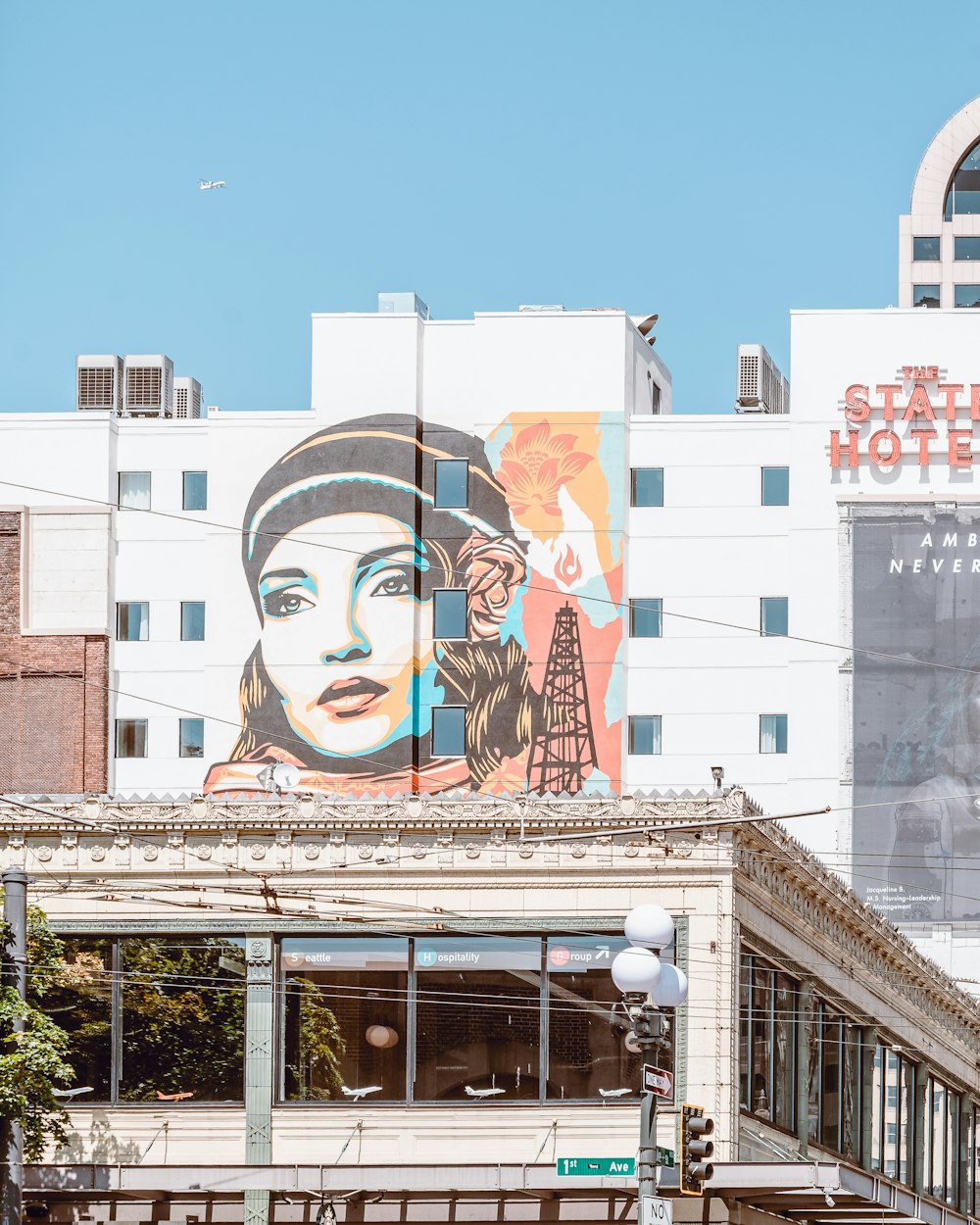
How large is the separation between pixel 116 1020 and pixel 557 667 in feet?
143

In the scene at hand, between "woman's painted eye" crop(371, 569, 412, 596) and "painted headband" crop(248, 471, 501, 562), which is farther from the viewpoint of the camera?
"painted headband" crop(248, 471, 501, 562)

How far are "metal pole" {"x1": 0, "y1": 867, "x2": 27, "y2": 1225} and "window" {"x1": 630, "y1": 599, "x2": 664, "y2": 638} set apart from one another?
164 ft

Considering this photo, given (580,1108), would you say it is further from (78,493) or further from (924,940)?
(78,493)

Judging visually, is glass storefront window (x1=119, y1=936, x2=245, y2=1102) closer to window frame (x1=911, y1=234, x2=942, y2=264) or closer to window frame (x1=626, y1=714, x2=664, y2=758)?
window frame (x1=626, y1=714, x2=664, y2=758)

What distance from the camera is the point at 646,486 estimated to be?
84.2m

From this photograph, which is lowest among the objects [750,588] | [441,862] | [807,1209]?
[807,1209]

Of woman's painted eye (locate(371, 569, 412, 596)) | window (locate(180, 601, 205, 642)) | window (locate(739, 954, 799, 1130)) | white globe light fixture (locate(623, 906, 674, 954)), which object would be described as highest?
woman's painted eye (locate(371, 569, 412, 596))

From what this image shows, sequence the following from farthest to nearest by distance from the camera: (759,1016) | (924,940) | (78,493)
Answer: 1. (78,493)
2. (924,940)
3. (759,1016)

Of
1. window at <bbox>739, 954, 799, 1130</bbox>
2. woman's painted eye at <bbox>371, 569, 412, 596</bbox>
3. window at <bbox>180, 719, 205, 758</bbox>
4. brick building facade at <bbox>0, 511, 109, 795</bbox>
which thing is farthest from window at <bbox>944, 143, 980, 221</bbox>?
window at <bbox>739, 954, 799, 1130</bbox>

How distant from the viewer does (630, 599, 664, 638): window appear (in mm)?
83125

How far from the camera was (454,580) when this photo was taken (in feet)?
273

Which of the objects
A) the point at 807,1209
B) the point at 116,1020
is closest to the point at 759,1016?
the point at 807,1209

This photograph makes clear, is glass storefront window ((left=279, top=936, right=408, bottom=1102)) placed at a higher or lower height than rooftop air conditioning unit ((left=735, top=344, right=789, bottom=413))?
lower

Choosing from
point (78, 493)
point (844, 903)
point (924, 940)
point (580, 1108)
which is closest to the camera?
point (580, 1108)
